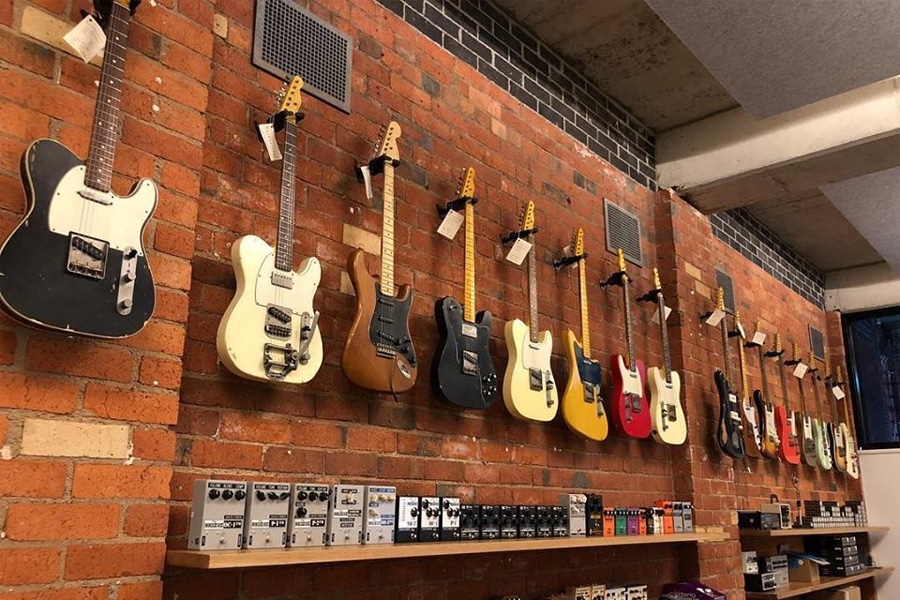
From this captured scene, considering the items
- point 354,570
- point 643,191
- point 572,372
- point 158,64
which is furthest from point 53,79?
point 643,191

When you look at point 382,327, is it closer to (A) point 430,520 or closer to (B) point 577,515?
(A) point 430,520

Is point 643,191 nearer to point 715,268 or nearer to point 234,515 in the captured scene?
point 715,268

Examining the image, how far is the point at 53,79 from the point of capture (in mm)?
1596

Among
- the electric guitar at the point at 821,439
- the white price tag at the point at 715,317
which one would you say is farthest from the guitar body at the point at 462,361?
the electric guitar at the point at 821,439

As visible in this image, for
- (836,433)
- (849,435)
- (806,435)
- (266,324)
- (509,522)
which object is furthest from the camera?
(849,435)

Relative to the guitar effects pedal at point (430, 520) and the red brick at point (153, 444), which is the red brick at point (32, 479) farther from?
the guitar effects pedal at point (430, 520)

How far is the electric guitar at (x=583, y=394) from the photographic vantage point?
293 centimetres

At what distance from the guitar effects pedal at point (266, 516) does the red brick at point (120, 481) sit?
191 millimetres

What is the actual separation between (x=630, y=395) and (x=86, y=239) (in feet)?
7.79

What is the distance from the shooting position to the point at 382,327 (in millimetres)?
2191

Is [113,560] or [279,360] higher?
[279,360]

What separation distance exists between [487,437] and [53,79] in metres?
1.74

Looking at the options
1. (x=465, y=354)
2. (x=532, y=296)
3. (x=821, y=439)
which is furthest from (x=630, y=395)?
(x=821, y=439)

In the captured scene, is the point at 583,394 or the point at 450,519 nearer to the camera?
the point at 450,519
